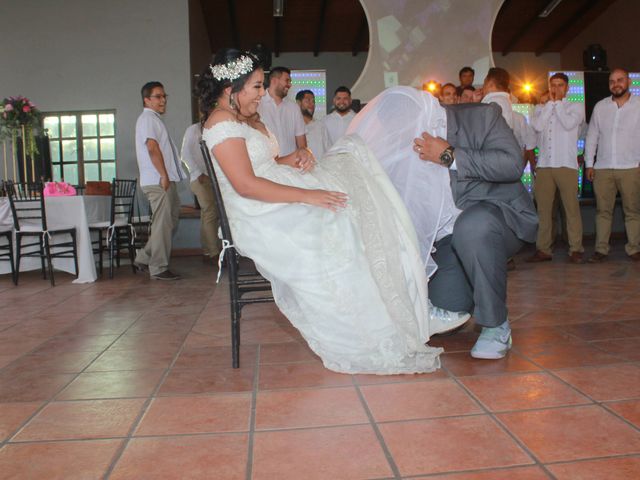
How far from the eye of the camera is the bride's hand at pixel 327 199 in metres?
2.30

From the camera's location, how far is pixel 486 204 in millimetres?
2527

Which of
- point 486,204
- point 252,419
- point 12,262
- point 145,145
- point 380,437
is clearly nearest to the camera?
point 380,437

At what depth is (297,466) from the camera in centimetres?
156

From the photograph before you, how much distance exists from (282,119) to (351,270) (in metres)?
3.19

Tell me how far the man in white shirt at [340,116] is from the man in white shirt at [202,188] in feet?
4.21

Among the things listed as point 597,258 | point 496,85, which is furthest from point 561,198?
point 496,85

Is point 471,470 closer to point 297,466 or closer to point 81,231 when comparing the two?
point 297,466

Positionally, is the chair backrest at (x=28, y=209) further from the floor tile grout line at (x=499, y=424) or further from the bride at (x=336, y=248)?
the floor tile grout line at (x=499, y=424)

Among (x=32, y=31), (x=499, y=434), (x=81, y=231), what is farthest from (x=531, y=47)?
(x=499, y=434)

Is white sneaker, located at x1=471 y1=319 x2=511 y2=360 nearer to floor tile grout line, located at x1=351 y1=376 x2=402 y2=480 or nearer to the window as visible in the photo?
floor tile grout line, located at x1=351 y1=376 x2=402 y2=480

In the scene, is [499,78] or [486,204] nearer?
[486,204]

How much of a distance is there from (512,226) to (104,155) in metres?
7.48

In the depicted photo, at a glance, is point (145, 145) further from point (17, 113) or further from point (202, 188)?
point (17, 113)

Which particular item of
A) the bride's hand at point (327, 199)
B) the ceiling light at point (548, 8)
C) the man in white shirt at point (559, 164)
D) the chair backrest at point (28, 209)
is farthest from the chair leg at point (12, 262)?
the ceiling light at point (548, 8)
